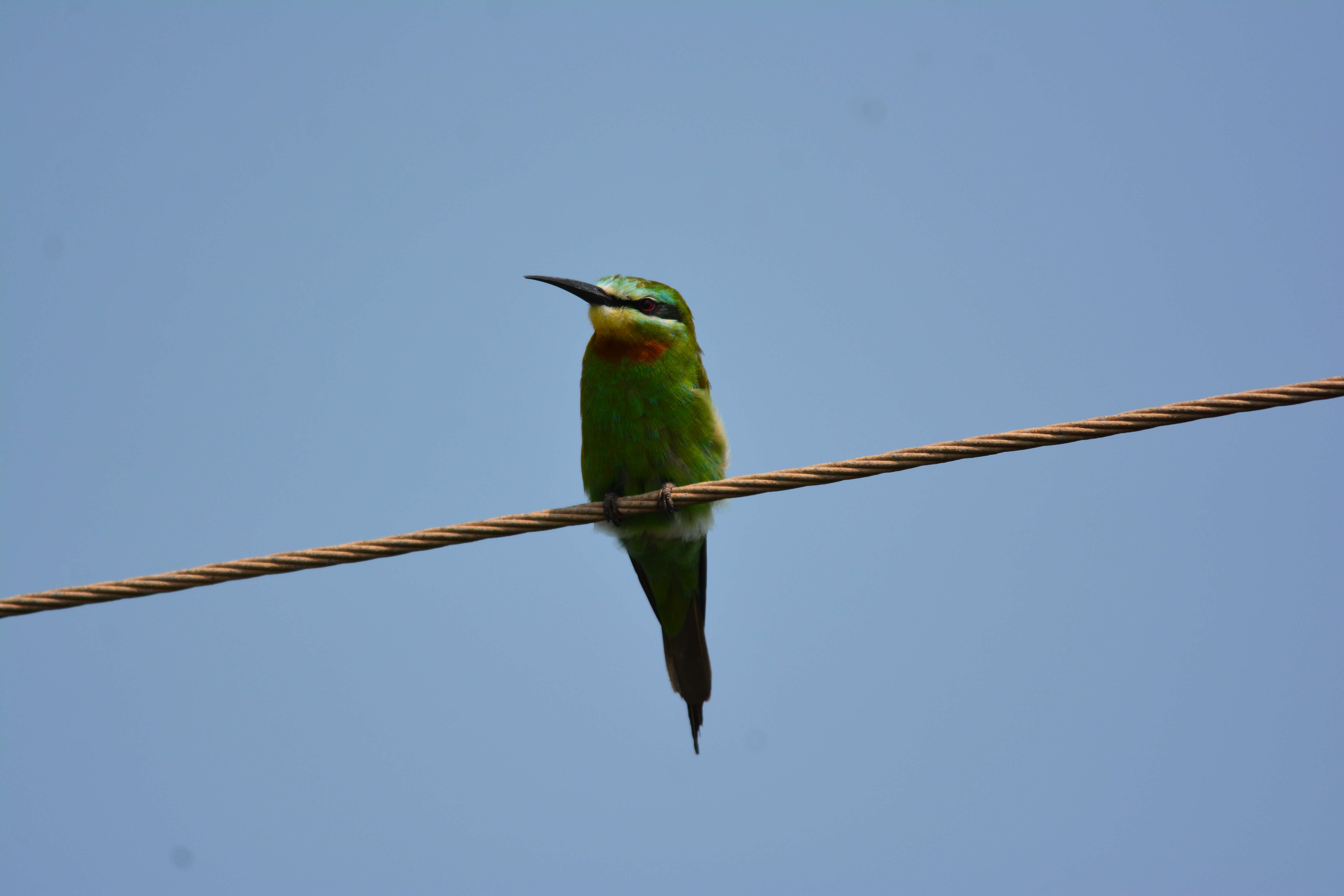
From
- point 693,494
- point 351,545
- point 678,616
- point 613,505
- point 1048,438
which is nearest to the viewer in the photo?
point 1048,438

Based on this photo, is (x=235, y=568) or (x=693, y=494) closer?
(x=235, y=568)

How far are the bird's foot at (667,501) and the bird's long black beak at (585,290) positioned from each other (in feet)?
3.04

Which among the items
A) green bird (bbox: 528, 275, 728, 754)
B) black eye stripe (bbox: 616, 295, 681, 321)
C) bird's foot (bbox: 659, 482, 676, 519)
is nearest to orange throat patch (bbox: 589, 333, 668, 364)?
A: green bird (bbox: 528, 275, 728, 754)

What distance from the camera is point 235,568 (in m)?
3.18

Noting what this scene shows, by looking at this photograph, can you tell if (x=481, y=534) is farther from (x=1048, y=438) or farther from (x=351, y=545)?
(x=1048, y=438)

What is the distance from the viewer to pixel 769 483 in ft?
11.2

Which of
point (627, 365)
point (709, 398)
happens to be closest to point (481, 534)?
point (627, 365)

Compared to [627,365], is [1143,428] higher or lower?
lower

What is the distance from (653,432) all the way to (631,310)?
2.00 feet

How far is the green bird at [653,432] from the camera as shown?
4.86m

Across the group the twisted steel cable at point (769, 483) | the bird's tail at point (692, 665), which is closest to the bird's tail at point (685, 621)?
the bird's tail at point (692, 665)

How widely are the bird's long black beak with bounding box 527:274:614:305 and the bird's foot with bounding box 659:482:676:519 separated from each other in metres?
0.93

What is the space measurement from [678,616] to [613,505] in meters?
1.01

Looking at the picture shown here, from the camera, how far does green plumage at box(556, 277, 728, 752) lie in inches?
191
